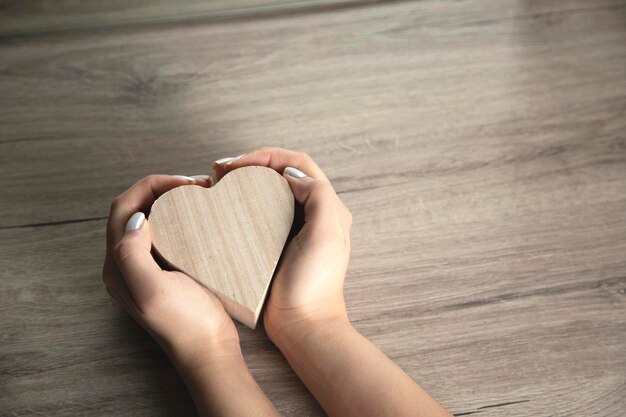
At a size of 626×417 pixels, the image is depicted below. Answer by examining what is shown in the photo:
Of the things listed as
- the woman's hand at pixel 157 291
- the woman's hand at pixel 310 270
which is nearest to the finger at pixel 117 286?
the woman's hand at pixel 157 291

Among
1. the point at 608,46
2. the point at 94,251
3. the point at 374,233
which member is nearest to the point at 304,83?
the point at 374,233

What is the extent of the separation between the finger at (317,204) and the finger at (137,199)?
0.38 feet

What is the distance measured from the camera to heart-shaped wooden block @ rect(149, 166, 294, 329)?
2.08 ft

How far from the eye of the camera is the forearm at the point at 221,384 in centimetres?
61

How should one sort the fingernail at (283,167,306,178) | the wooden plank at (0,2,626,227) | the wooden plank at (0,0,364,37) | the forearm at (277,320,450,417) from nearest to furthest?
the forearm at (277,320,450,417) < the fingernail at (283,167,306,178) < the wooden plank at (0,2,626,227) < the wooden plank at (0,0,364,37)

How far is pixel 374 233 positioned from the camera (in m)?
0.83

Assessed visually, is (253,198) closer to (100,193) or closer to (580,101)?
(100,193)

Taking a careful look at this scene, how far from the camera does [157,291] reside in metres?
0.61

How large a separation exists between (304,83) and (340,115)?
9 cm

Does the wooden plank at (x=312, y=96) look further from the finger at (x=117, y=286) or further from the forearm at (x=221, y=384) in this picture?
the forearm at (x=221, y=384)

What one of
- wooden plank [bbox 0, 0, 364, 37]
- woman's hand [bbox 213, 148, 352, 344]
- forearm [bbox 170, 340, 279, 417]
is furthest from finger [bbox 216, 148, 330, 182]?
wooden plank [bbox 0, 0, 364, 37]

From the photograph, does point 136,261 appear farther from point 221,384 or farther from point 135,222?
point 221,384

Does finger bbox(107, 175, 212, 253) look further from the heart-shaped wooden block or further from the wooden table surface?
the wooden table surface

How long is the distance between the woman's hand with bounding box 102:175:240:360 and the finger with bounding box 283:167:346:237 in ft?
0.43
